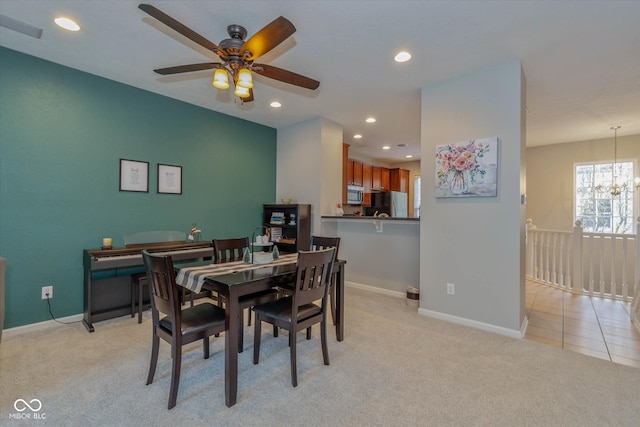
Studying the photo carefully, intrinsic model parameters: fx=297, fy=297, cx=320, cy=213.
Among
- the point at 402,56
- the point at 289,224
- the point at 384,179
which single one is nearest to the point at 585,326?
the point at 402,56

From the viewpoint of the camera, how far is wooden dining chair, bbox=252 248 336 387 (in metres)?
2.04

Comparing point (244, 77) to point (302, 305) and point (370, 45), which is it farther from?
point (302, 305)

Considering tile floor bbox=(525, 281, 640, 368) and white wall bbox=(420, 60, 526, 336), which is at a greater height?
white wall bbox=(420, 60, 526, 336)

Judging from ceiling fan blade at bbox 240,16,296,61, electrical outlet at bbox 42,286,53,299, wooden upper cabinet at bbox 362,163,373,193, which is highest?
ceiling fan blade at bbox 240,16,296,61

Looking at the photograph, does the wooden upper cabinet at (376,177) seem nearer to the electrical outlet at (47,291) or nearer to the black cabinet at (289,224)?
the black cabinet at (289,224)

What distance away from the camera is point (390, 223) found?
13.7 feet

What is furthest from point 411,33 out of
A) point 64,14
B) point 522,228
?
point 64,14

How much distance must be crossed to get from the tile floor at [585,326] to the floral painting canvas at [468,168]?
153 cm

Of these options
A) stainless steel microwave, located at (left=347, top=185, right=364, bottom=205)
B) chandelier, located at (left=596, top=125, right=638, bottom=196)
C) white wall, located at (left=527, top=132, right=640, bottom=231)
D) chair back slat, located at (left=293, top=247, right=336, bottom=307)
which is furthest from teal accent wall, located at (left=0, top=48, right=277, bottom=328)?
chandelier, located at (left=596, top=125, right=638, bottom=196)

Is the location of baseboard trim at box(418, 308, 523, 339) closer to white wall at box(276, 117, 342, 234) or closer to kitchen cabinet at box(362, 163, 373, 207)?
white wall at box(276, 117, 342, 234)

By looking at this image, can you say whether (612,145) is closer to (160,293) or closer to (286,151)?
(286,151)

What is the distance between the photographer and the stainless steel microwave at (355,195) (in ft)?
20.1

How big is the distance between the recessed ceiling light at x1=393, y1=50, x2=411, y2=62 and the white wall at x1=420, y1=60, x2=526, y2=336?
0.72 m

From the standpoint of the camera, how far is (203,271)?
2207mm
